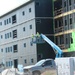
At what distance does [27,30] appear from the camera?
57312 millimetres

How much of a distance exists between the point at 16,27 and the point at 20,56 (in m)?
6.04

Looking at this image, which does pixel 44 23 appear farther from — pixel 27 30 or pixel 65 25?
pixel 65 25

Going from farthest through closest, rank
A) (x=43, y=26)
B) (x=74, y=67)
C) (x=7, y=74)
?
(x=43, y=26)
(x=7, y=74)
(x=74, y=67)

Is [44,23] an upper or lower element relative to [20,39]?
upper

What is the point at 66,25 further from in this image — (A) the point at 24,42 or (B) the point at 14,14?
(B) the point at 14,14

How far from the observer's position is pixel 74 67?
1188 cm

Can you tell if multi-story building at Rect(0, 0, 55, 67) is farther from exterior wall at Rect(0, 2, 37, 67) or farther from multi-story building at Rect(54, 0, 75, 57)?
multi-story building at Rect(54, 0, 75, 57)

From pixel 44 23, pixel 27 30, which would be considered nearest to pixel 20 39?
pixel 27 30

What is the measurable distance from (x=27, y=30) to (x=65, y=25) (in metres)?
8.27

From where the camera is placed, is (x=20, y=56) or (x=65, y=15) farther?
(x=20, y=56)

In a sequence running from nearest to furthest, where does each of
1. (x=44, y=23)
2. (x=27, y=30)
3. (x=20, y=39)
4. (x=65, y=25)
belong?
(x=65, y=25) → (x=44, y=23) → (x=27, y=30) → (x=20, y=39)

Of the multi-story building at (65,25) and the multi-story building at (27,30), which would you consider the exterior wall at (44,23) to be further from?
the multi-story building at (65,25)

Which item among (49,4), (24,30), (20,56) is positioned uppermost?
(49,4)

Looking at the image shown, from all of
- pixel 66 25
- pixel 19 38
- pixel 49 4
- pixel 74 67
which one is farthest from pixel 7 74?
pixel 19 38
